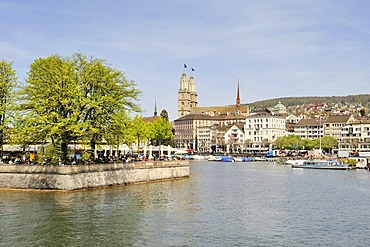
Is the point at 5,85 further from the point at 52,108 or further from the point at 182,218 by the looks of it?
the point at 182,218

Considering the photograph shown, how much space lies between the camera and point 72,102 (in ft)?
192

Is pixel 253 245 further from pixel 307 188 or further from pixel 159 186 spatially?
pixel 307 188

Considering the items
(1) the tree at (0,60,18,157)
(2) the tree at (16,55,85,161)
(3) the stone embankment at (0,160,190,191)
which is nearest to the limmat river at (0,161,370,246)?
(3) the stone embankment at (0,160,190,191)

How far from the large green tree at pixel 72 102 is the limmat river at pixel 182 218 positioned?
675cm

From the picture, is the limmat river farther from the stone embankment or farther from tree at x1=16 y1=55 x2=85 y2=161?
tree at x1=16 y1=55 x2=85 y2=161

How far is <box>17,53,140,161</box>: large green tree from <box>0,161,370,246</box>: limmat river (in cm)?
675

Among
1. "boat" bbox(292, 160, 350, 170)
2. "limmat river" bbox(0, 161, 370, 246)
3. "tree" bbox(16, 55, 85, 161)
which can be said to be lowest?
"limmat river" bbox(0, 161, 370, 246)

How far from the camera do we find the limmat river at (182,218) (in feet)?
112

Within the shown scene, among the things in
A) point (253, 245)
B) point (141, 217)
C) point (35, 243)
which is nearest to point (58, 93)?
point (141, 217)

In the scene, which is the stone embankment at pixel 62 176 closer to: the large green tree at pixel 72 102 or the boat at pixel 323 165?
the large green tree at pixel 72 102

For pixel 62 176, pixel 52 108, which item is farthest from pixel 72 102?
pixel 62 176

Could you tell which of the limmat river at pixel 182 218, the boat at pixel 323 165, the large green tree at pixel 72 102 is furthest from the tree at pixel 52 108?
the boat at pixel 323 165

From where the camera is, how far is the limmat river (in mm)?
34188

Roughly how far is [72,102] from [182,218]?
76.3ft
